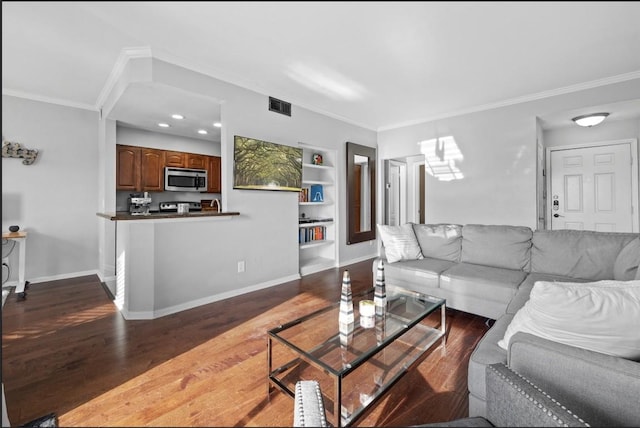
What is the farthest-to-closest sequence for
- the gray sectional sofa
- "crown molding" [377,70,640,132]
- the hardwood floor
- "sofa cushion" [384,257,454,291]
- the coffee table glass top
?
"crown molding" [377,70,640,132] < "sofa cushion" [384,257,454,291] < the gray sectional sofa < the coffee table glass top < the hardwood floor

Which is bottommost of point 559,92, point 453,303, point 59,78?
point 453,303

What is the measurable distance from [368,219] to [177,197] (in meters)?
3.49

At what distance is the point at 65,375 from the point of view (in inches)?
49.4

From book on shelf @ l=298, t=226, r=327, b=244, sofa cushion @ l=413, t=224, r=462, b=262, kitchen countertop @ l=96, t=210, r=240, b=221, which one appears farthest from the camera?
book on shelf @ l=298, t=226, r=327, b=244

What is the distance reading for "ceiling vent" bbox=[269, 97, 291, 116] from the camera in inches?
127

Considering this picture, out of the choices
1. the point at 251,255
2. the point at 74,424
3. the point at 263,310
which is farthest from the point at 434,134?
the point at 74,424

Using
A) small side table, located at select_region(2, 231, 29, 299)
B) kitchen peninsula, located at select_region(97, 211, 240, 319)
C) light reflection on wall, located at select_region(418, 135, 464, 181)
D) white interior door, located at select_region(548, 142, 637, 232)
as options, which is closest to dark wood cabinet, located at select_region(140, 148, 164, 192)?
small side table, located at select_region(2, 231, 29, 299)

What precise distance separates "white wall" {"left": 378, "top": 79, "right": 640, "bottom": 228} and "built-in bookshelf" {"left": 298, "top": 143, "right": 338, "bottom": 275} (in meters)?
1.57

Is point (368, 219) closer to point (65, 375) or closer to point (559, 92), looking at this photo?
point (559, 92)

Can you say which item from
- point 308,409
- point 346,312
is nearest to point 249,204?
point 346,312

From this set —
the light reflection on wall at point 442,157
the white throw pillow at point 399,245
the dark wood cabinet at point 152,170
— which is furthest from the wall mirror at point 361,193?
the dark wood cabinet at point 152,170

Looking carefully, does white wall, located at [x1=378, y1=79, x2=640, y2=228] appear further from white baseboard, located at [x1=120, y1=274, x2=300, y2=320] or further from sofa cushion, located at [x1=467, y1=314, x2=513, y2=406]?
sofa cushion, located at [x1=467, y1=314, x2=513, y2=406]

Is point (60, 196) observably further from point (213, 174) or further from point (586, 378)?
point (586, 378)

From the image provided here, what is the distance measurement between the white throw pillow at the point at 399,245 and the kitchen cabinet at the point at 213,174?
3.49 metres
